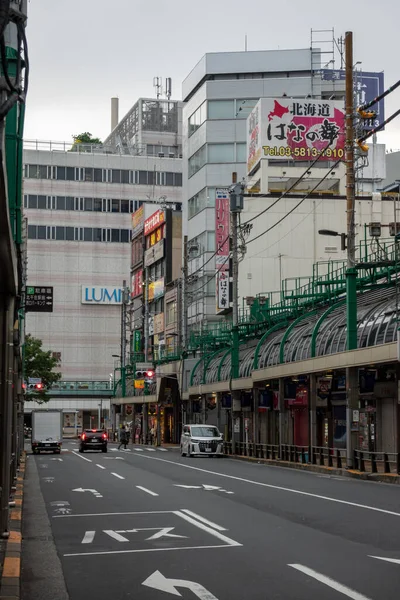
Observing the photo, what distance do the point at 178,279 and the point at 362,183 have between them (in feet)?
64.8

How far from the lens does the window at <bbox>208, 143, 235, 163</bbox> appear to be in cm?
9122

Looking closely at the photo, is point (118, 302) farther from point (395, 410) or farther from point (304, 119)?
point (395, 410)

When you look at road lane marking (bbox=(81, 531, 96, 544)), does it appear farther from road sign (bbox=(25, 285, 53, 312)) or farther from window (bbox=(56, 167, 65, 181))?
window (bbox=(56, 167, 65, 181))

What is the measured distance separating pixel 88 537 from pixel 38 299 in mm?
31806

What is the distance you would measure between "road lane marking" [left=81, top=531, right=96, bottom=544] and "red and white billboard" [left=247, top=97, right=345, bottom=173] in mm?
58750

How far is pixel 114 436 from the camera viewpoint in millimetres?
102375

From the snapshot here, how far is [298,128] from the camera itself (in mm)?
73250

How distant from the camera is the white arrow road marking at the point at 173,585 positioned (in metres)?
10.5

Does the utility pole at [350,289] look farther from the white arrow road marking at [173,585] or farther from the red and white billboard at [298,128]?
the red and white billboard at [298,128]

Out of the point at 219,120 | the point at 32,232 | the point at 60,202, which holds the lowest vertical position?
the point at 32,232

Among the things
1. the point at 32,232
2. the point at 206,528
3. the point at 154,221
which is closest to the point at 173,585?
the point at 206,528

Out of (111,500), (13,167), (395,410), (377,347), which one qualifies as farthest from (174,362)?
(13,167)

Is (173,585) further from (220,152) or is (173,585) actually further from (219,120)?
(219,120)

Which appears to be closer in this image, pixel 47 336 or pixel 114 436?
pixel 114 436
